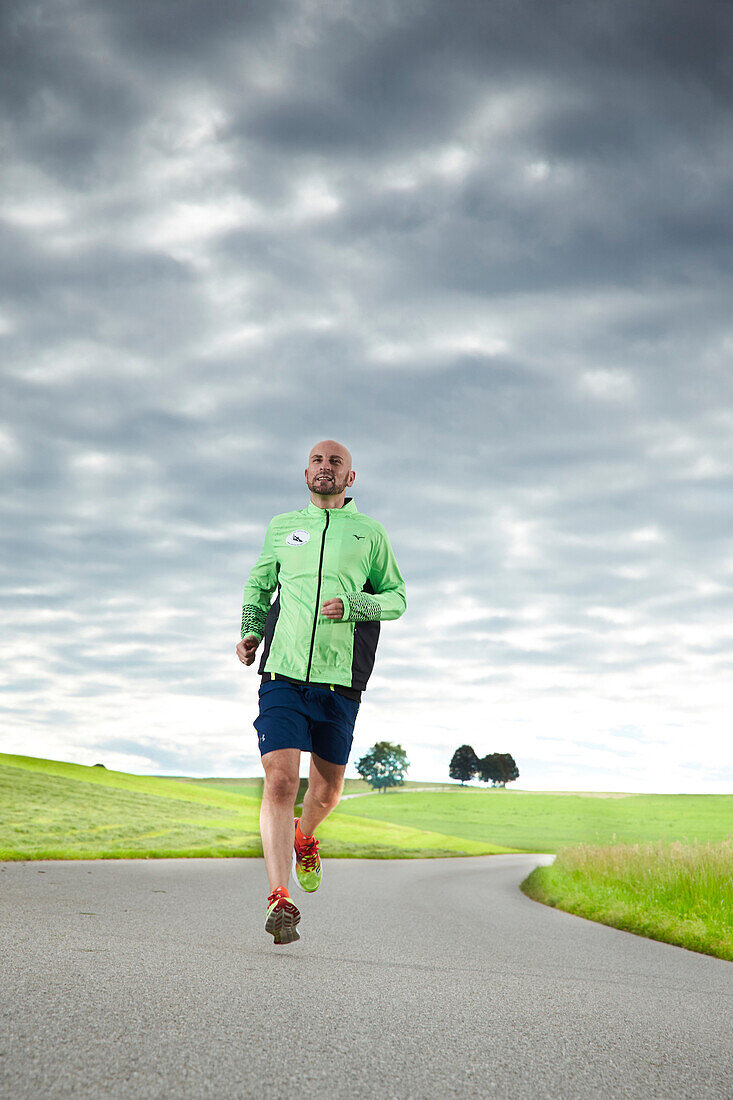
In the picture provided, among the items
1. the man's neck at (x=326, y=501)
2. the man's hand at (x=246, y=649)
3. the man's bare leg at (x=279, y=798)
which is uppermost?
the man's neck at (x=326, y=501)

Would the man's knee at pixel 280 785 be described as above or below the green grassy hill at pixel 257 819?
above

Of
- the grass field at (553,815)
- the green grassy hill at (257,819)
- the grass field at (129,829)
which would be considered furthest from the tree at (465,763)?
the grass field at (129,829)

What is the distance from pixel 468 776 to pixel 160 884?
384 ft

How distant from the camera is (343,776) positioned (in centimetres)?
538

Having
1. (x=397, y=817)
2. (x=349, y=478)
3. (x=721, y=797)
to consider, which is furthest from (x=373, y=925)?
(x=721, y=797)

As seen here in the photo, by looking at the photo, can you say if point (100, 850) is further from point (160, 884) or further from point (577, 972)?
point (577, 972)

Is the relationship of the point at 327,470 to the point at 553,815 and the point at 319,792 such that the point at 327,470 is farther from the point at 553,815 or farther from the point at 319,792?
the point at 553,815

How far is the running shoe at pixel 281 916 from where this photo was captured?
4328 mm

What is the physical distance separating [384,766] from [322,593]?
333 feet

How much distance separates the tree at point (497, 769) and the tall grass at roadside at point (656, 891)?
108799 millimetres

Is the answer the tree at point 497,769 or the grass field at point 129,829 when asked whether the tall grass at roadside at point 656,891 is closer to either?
the grass field at point 129,829

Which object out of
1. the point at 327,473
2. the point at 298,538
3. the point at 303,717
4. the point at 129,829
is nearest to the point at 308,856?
the point at 303,717

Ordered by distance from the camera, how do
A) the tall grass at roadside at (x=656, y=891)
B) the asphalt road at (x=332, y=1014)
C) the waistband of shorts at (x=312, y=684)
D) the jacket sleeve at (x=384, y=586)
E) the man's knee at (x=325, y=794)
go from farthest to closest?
the tall grass at roadside at (x=656, y=891) < the man's knee at (x=325, y=794) < the jacket sleeve at (x=384, y=586) < the waistband of shorts at (x=312, y=684) < the asphalt road at (x=332, y=1014)

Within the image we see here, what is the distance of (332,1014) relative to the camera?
117 inches
